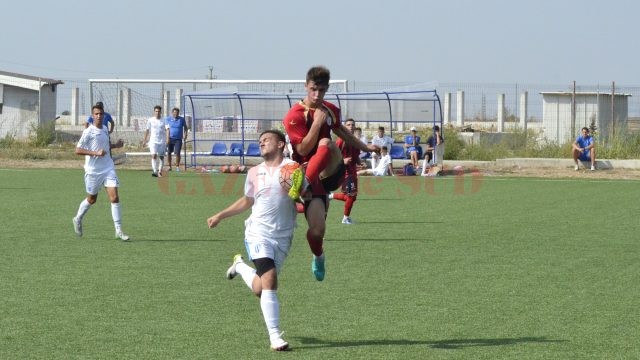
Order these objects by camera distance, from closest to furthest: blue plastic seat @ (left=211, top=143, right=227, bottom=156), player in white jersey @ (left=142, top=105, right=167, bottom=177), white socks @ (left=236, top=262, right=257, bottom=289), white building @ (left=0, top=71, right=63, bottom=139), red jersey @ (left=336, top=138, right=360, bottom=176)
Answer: white socks @ (left=236, top=262, right=257, bottom=289)
red jersey @ (left=336, top=138, right=360, bottom=176)
player in white jersey @ (left=142, top=105, right=167, bottom=177)
blue plastic seat @ (left=211, top=143, right=227, bottom=156)
white building @ (left=0, top=71, right=63, bottom=139)

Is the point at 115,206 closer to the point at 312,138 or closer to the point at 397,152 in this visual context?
the point at 312,138

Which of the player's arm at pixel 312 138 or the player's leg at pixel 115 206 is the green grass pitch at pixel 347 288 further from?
the player's arm at pixel 312 138

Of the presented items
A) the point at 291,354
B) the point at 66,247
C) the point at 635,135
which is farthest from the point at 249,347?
the point at 635,135

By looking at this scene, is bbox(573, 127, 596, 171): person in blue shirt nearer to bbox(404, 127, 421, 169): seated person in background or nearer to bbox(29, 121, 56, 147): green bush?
bbox(404, 127, 421, 169): seated person in background

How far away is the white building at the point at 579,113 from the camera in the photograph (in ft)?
126

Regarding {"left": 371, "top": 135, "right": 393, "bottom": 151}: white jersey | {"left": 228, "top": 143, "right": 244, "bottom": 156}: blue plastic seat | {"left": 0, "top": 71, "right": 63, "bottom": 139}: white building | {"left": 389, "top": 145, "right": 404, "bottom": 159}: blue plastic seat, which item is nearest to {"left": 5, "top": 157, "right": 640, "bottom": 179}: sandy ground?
{"left": 389, "top": 145, "right": 404, "bottom": 159}: blue plastic seat

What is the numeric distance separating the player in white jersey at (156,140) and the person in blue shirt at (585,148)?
463 inches

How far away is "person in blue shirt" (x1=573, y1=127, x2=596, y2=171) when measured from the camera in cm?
3175

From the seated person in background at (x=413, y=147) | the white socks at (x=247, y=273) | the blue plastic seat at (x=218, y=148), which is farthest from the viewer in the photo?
the blue plastic seat at (x=218, y=148)

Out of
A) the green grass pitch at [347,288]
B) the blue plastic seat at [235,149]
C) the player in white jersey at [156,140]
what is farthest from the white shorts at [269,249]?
the blue plastic seat at [235,149]

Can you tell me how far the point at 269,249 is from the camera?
7785 millimetres

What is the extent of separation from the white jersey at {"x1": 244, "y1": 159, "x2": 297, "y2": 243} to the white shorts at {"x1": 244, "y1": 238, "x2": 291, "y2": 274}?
0.02 meters

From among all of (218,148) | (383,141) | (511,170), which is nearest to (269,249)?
(383,141)

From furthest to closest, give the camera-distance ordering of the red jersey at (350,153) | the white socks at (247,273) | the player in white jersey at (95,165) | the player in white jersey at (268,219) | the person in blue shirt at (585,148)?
1. the person in blue shirt at (585,148)
2. the red jersey at (350,153)
3. the player in white jersey at (95,165)
4. the white socks at (247,273)
5. the player in white jersey at (268,219)
